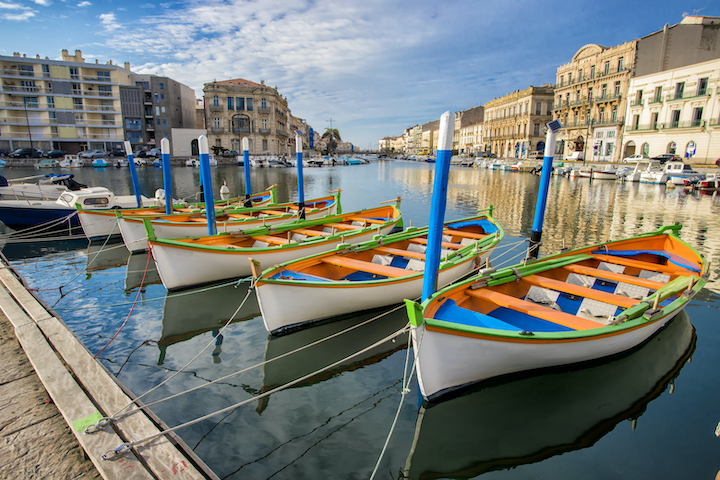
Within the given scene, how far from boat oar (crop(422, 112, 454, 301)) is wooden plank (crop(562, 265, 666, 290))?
3763mm

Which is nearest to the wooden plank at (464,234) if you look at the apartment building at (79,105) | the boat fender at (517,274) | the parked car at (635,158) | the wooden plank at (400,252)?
the wooden plank at (400,252)

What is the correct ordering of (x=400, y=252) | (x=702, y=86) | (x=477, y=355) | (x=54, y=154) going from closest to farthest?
(x=477, y=355)
(x=400, y=252)
(x=702, y=86)
(x=54, y=154)

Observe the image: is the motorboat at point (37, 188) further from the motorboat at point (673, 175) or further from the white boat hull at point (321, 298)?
the motorboat at point (673, 175)

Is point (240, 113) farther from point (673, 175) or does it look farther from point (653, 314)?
point (653, 314)

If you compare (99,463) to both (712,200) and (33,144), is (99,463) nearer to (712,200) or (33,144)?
(712,200)

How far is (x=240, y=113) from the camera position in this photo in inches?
2724

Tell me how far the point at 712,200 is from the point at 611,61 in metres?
33.8

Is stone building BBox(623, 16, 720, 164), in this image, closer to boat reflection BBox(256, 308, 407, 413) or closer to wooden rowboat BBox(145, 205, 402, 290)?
wooden rowboat BBox(145, 205, 402, 290)

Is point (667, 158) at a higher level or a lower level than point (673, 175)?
higher

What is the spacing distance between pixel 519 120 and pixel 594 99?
1895cm

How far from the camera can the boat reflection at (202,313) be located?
7.05 metres

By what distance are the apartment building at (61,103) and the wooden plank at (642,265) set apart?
246 ft

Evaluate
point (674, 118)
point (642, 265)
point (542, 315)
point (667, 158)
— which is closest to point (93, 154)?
point (542, 315)

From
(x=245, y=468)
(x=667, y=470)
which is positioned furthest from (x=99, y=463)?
(x=667, y=470)
